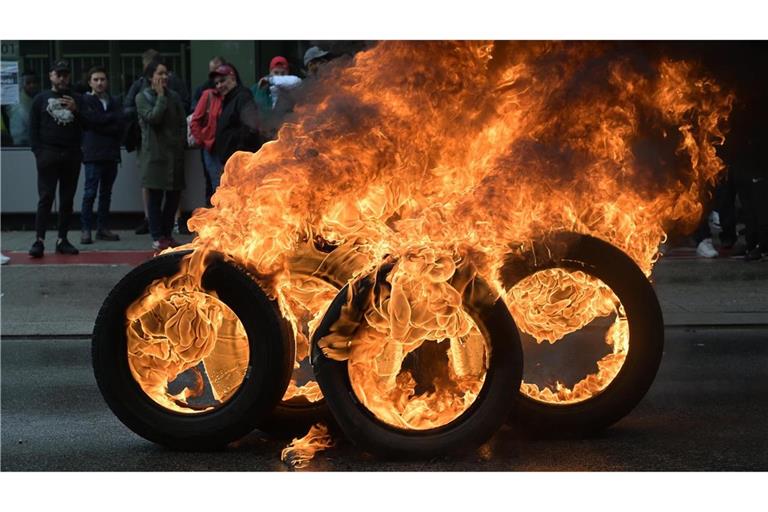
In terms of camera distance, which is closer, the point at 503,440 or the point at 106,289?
the point at 503,440

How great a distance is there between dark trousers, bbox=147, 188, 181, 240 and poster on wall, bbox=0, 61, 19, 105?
9.93 ft

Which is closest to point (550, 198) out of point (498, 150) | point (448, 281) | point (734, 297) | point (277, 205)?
point (498, 150)

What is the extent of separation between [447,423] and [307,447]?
720 mm

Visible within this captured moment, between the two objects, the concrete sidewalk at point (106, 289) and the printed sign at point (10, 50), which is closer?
the concrete sidewalk at point (106, 289)

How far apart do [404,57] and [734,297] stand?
5.34 m

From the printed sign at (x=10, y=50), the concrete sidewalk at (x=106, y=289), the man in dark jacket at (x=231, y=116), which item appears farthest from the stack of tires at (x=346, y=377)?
the printed sign at (x=10, y=50)

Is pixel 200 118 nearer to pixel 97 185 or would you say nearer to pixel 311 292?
pixel 97 185

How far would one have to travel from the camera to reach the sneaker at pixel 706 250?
1177 cm

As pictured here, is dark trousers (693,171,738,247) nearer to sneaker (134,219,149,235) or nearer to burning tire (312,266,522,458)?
sneaker (134,219,149,235)

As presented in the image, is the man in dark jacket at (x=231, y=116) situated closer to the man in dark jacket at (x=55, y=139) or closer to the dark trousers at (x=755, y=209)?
the man in dark jacket at (x=55, y=139)

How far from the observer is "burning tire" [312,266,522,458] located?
197 inches

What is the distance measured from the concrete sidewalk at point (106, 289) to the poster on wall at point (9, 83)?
2.42 metres

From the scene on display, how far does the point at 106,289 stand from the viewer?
10.4m

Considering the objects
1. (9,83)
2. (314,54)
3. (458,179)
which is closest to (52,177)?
(9,83)
